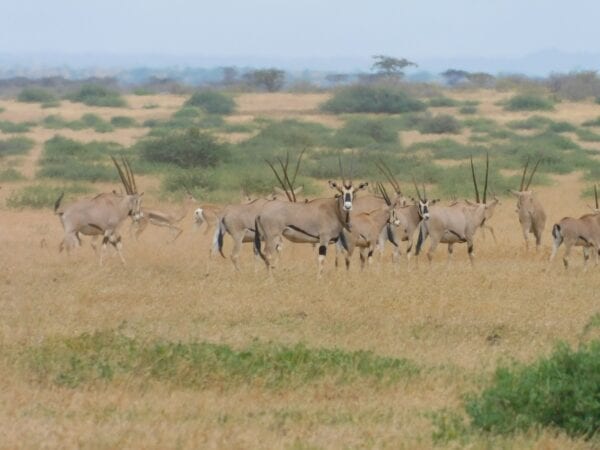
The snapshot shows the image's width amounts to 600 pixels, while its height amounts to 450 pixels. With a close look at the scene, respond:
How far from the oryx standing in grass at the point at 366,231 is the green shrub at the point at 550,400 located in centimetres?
787

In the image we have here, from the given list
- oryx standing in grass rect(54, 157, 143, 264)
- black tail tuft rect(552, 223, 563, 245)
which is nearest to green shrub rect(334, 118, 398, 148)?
black tail tuft rect(552, 223, 563, 245)

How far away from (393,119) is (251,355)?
4103 centimetres

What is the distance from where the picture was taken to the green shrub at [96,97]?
202ft

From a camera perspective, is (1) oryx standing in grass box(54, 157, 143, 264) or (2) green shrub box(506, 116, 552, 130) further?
(2) green shrub box(506, 116, 552, 130)

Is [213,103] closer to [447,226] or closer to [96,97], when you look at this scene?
[96,97]

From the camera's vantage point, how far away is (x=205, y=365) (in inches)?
382

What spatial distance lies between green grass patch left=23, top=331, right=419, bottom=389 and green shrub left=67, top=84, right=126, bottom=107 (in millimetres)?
51897

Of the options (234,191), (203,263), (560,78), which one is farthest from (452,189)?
(560,78)

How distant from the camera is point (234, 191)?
91.7 feet

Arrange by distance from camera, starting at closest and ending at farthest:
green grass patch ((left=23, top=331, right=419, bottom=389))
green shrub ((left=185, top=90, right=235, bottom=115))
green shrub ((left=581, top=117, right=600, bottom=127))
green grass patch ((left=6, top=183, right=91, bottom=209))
→ green grass patch ((left=23, top=331, right=419, bottom=389)), green grass patch ((left=6, top=183, right=91, bottom=209)), green shrub ((left=581, top=117, right=600, bottom=127)), green shrub ((left=185, top=90, right=235, bottom=115))

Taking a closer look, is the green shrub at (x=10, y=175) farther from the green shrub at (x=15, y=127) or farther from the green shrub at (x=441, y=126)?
the green shrub at (x=441, y=126)

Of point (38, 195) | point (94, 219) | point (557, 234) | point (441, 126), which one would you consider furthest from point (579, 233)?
point (441, 126)

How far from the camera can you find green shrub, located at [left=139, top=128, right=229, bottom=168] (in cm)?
3288

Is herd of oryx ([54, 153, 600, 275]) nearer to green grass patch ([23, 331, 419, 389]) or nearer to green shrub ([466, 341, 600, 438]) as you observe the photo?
green grass patch ([23, 331, 419, 389])
